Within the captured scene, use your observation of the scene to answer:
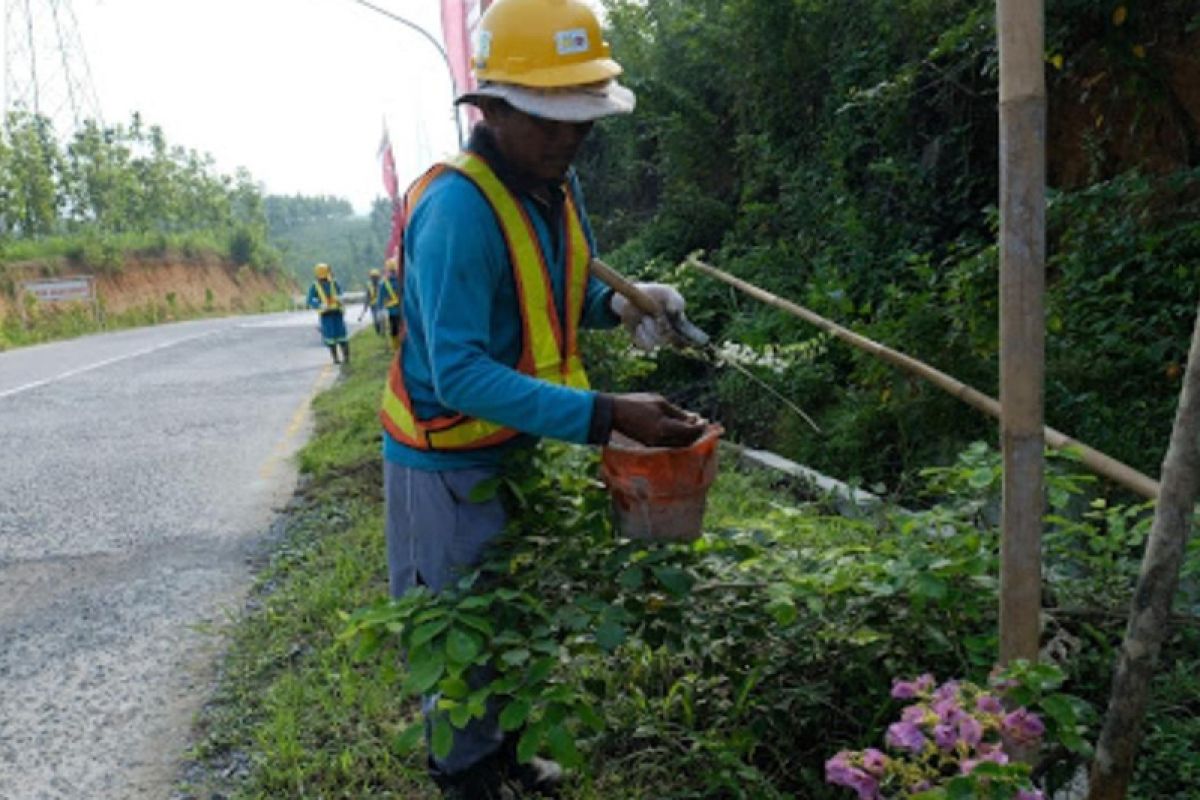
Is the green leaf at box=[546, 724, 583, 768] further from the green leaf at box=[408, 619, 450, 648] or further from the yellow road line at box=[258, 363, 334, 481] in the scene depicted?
the yellow road line at box=[258, 363, 334, 481]

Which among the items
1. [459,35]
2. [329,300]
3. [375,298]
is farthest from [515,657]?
[375,298]

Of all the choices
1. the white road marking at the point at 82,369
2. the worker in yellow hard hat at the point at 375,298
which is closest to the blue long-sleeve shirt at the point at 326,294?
the worker in yellow hard hat at the point at 375,298

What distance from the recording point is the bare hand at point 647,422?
2.01 metres

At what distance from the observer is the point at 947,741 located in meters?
1.51

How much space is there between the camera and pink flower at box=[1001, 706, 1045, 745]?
1.55 metres

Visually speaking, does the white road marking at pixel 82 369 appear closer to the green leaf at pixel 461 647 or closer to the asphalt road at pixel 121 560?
the asphalt road at pixel 121 560

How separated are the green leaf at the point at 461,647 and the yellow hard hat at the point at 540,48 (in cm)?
111

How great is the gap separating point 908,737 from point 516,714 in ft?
2.33

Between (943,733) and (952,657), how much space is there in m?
0.76

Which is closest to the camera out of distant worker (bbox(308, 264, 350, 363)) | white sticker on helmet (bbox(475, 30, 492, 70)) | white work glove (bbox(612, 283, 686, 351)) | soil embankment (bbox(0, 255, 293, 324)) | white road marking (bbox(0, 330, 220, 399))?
white sticker on helmet (bbox(475, 30, 492, 70))

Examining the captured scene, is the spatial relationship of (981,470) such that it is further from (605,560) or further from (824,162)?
(824,162)

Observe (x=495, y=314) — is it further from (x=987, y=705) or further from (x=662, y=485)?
(x=987, y=705)

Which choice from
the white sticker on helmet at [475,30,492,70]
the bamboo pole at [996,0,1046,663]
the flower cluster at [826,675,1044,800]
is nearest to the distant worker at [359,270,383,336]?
the white sticker on helmet at [475,30,492,70]

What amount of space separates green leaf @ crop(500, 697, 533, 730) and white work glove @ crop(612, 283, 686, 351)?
3.42ft
